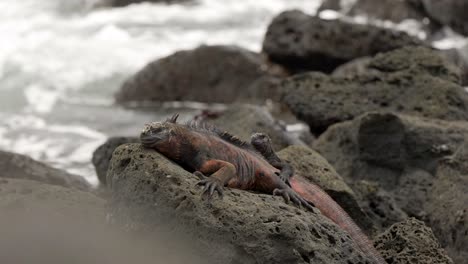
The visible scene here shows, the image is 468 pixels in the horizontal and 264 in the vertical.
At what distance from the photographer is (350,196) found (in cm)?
713

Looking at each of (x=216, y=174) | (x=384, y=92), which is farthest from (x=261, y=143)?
(x=384, y=92)

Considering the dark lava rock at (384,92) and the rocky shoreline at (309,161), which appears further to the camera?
the dark lava rock at (384,92)

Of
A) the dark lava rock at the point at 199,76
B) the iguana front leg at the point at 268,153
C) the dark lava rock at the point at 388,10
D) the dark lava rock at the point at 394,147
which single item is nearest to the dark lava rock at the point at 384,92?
the dark lava rock at the point at 394,147

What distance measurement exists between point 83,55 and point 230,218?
1565 centimetres

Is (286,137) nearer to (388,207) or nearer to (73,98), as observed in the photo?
(388,207)

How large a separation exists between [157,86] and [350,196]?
9685mm

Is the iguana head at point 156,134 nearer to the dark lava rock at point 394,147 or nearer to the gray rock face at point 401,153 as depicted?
the gray rock face at point 401,153

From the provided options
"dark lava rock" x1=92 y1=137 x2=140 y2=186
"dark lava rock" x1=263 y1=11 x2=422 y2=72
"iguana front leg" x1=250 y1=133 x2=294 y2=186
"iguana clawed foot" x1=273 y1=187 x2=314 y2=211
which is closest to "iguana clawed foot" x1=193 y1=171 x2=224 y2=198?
"iguana clawed foot" x1=273 y1=187 x2=314 y2=211

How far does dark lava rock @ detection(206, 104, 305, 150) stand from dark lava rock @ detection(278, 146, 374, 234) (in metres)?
1.57

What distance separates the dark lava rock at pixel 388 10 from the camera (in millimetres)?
22828

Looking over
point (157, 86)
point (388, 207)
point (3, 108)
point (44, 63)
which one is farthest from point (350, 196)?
point (44, 63)

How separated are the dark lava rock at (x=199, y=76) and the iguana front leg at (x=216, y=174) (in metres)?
10.3

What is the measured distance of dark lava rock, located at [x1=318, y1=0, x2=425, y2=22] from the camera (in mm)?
22828

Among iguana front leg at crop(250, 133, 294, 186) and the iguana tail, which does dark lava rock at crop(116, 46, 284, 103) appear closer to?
iguana front leg at crop(250, 133, 294, 186)
